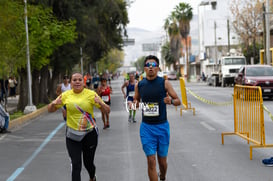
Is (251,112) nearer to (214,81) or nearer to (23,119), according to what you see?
(23,119)

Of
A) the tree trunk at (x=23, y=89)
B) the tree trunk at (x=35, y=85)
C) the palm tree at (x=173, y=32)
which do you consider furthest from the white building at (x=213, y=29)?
the tree trunk at (x=23, y=89)

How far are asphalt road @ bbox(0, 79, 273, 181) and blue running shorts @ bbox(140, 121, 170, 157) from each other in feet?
3.91

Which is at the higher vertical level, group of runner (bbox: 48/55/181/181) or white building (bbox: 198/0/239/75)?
white building (bbox: 198/0/239/75)

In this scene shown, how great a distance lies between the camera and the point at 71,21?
84.1 feet

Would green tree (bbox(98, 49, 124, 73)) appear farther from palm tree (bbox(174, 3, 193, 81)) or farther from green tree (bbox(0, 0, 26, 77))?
green tree (bbox(0, 0, 26, 77))

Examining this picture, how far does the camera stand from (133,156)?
9.98m

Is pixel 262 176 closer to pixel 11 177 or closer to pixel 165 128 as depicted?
pixel 165 128

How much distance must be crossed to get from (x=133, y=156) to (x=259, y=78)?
17.6m

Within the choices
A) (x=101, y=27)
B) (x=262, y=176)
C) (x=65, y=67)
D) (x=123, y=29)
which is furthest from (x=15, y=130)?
(x=123, y=29)

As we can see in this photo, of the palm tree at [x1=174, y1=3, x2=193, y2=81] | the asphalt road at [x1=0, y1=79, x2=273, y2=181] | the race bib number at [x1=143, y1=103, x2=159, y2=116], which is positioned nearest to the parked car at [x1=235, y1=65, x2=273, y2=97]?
the asphalt road at [x1=0, y1=79, x2=273, y2=181]

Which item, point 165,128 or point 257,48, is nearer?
point 165,128

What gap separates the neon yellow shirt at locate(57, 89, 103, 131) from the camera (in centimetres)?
662

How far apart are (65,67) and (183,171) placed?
75.2 ft

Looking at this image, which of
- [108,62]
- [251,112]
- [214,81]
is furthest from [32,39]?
[108,62]
